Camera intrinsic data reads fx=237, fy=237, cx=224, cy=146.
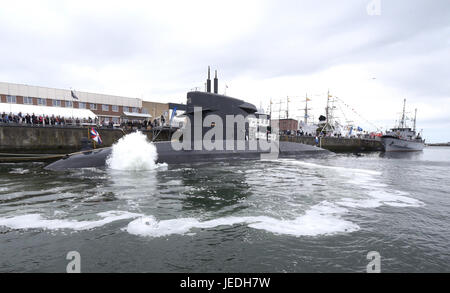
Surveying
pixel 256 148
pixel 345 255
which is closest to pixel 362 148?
pixel 256 148

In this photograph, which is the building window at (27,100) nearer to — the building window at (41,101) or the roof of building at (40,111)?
the building window at (41,101)

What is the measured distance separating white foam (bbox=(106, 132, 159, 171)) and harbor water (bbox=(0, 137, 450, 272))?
3.56m

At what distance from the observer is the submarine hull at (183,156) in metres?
13.2

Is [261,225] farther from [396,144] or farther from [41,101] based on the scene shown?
[396,144]

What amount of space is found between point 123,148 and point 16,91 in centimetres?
3916

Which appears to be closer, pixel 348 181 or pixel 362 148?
pixel 348 181

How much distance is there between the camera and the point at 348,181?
11.1m

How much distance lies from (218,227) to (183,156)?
37.0 ft

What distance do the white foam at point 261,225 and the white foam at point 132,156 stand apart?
806cm

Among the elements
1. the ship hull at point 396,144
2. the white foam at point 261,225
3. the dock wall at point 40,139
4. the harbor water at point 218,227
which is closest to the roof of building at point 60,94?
the dock wall at point 40,139

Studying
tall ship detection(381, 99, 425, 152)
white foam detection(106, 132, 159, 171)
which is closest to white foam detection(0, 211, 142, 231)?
white foam detection(106, 132, 159, 171)

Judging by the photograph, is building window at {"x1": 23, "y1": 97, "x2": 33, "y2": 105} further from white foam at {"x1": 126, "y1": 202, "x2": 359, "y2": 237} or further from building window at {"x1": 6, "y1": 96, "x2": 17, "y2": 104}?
white foam at {"x1": 126, "y1": 202, "x2": 359, "y2": 237}

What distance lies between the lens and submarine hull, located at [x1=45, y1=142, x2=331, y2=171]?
43.2ft
